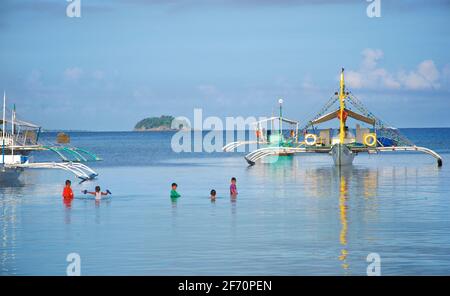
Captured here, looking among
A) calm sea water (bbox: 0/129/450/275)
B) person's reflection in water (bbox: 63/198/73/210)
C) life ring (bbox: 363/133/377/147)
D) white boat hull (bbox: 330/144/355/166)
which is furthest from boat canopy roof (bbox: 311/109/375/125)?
person's reflection in water (bbox: 63/198/73/210)

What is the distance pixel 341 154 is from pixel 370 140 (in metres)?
4.86

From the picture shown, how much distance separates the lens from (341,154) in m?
71.9

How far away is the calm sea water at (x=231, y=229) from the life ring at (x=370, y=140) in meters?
16.9

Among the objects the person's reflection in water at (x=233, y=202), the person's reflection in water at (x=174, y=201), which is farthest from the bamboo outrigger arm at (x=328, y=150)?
the person's reflection in water at (x=174, y=201)

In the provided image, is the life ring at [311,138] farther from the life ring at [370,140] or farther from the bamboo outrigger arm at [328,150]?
the life ring at [370,140]

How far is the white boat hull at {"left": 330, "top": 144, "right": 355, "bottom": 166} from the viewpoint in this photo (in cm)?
7175

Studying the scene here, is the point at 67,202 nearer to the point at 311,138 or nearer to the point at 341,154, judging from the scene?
the point at 341,154

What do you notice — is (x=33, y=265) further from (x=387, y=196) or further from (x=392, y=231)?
(x=387, y=196)

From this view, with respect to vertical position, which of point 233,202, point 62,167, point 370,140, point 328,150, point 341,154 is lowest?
point 233,202

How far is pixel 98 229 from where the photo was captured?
32.1 metres

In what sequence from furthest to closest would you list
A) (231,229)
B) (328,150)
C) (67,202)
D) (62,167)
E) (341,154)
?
(328,150) < (341,154) < (62,167) < (67,202) < (231,229)

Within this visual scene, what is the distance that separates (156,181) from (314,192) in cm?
1413

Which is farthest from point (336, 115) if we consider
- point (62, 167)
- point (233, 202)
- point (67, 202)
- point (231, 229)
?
point (231, 229)
